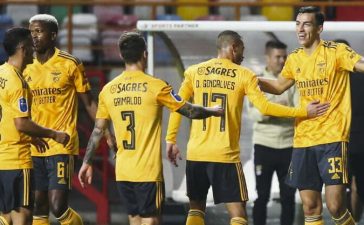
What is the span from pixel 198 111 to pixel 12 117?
59.0 inches

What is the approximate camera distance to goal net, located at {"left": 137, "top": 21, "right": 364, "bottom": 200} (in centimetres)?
1298

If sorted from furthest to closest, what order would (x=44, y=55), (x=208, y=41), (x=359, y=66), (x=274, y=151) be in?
1. (x=208, y=41)
2. (x=274, y=151)
3. (x=44, y=55)
4. (x=359, y=66)

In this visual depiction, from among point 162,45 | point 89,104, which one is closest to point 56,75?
point 89,104

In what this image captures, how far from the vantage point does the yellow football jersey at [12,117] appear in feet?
32.3

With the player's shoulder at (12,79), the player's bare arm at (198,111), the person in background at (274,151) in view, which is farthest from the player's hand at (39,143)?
the person in background at (274,151)

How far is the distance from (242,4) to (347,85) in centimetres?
423

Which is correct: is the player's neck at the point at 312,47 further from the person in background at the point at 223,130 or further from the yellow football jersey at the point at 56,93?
the yellow football jersey at the point at 56,93

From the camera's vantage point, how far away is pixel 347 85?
10719 millimetres

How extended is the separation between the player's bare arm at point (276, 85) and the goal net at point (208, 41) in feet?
6.11

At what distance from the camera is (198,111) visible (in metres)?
9.88

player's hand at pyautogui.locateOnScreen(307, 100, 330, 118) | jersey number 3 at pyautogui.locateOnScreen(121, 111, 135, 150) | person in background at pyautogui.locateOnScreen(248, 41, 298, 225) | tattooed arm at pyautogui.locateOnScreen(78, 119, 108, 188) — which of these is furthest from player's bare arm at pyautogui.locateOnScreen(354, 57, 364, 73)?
person in background at pyautogui.locateOnScreen(248, 41, 298, 225)

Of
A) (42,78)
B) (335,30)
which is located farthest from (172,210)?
(42,78)

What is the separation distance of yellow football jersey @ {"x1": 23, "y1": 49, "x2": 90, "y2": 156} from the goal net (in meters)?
2.07

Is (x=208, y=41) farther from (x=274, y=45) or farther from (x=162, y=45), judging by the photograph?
(x=162, y=45)
